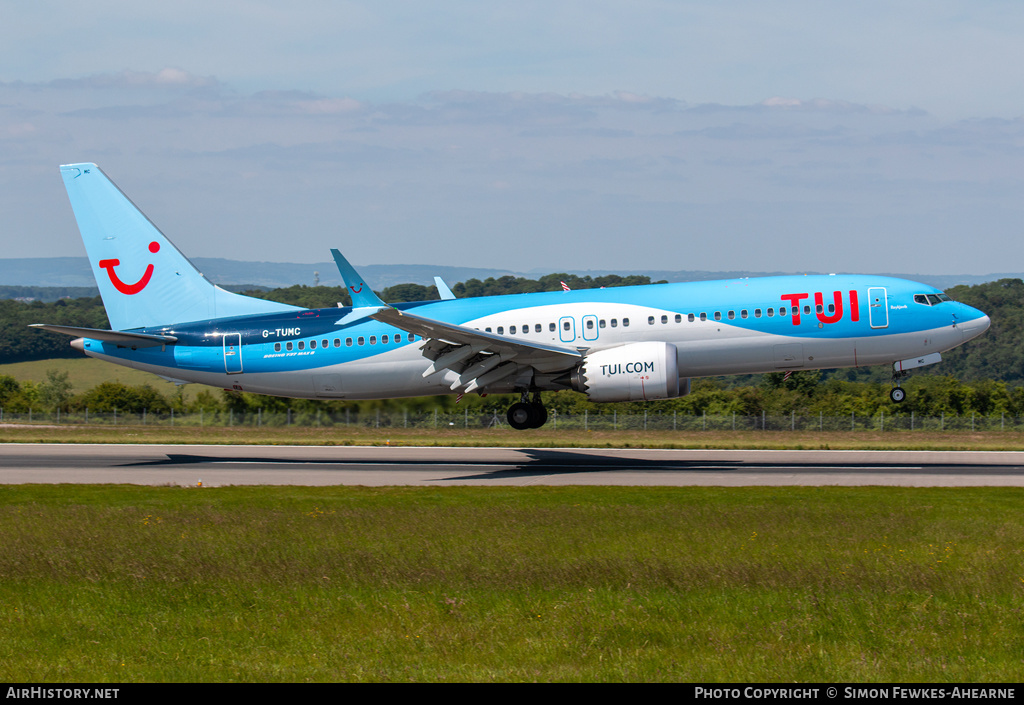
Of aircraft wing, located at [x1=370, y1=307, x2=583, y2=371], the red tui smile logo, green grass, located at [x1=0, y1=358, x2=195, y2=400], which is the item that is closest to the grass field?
aircraft wing, located at [x1=370, y1=307, x2=583, y2=371]

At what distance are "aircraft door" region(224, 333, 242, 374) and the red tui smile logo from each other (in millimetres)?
4595

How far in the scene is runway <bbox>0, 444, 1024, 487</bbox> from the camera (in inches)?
1209

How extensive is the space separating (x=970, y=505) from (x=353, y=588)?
16264 millimetres

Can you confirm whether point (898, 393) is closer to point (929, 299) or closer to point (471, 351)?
point (929, 299)

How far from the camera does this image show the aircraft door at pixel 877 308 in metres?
33.9

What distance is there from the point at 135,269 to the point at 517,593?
2993 centimetres

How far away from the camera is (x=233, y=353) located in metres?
37.7

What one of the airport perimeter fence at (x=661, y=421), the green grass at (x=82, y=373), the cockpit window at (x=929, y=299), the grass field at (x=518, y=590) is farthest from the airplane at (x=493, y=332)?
the green grass at (x=82, y=373)

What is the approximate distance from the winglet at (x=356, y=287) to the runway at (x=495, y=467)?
5709 mm

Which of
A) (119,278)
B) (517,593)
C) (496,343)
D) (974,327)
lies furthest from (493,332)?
(517,593)

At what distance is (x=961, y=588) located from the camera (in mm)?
14703

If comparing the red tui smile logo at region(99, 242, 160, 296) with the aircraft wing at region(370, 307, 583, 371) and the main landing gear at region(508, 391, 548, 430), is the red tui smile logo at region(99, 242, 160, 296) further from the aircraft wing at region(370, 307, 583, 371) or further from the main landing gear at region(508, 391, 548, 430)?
the main landing gear at region(508, 391, 548, 430)

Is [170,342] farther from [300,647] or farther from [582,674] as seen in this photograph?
[582,674]

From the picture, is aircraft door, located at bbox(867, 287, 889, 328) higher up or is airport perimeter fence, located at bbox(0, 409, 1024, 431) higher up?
aircraft door, located at bbox(867, 287, 889, 328)
